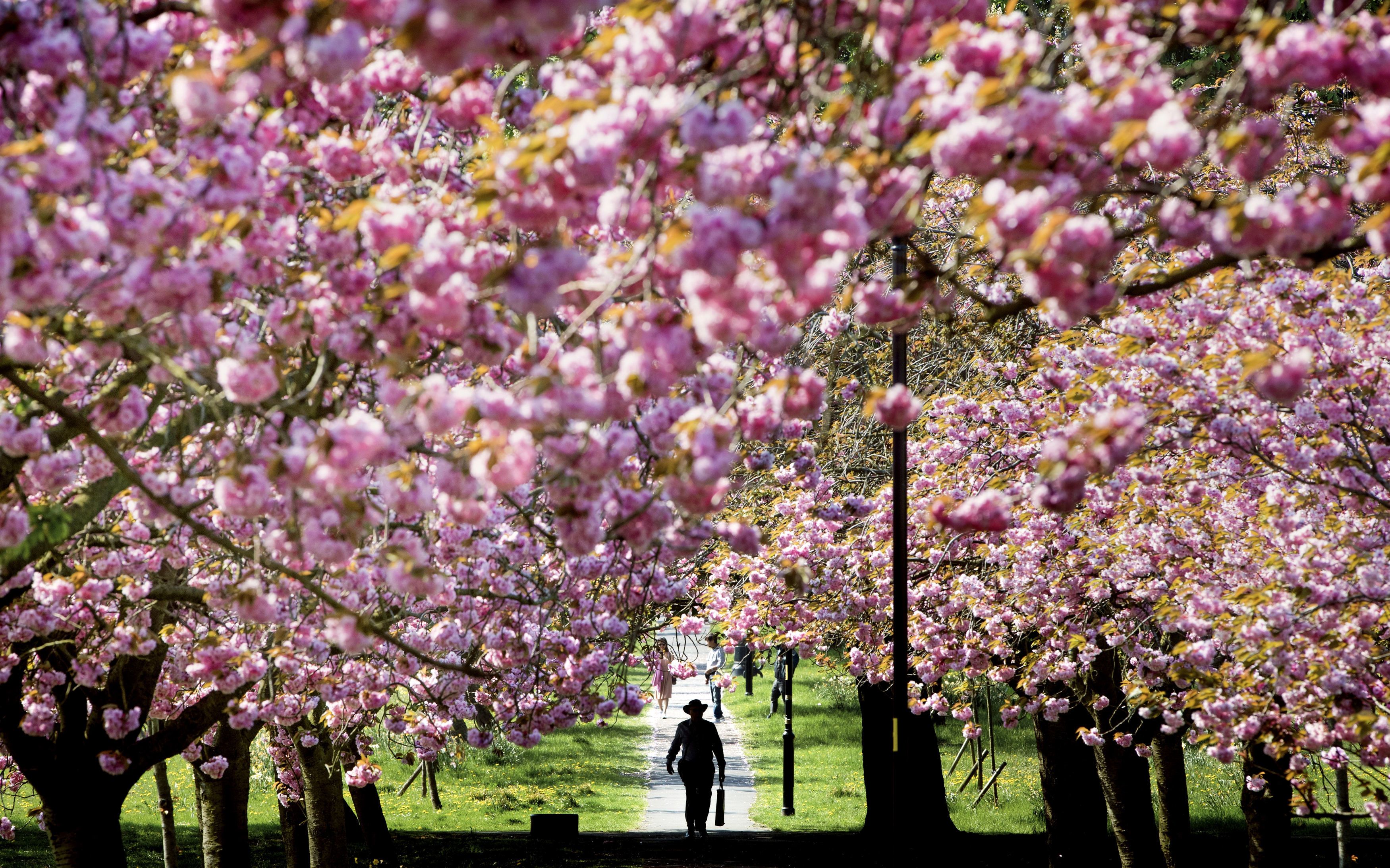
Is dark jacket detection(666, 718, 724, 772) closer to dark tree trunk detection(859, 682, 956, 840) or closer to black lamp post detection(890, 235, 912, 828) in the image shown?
dark tree trunk detection(859, 682, 956, 840)

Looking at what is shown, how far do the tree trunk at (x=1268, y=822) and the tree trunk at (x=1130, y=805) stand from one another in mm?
987

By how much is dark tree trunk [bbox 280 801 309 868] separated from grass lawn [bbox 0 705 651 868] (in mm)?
2168

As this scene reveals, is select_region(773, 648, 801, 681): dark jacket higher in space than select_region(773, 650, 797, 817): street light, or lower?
higher

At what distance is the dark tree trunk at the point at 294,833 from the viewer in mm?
13352

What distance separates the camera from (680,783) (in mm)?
21625

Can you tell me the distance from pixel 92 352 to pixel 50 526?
53.7 inches

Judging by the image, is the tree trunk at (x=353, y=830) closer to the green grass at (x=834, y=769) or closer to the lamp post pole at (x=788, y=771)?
the green grass at (x=834, y=769)

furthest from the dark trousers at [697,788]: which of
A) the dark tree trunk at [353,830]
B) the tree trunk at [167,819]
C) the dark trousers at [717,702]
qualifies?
the dark trousers at [717,702]

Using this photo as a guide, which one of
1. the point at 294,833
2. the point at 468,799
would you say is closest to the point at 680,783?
the point at 468,799

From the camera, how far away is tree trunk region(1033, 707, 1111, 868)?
13.5 meters

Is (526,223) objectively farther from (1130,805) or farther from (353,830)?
(353,830)

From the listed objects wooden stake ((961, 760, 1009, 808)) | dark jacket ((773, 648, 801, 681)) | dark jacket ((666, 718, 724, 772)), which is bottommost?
wooden stake ((961, 760, 1009, 808))

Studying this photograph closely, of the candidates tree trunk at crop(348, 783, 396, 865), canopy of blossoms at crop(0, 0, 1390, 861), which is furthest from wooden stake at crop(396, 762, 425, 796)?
canopy of blossoms at crop(0, 0, 1390, 861)

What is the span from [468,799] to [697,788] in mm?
7560
